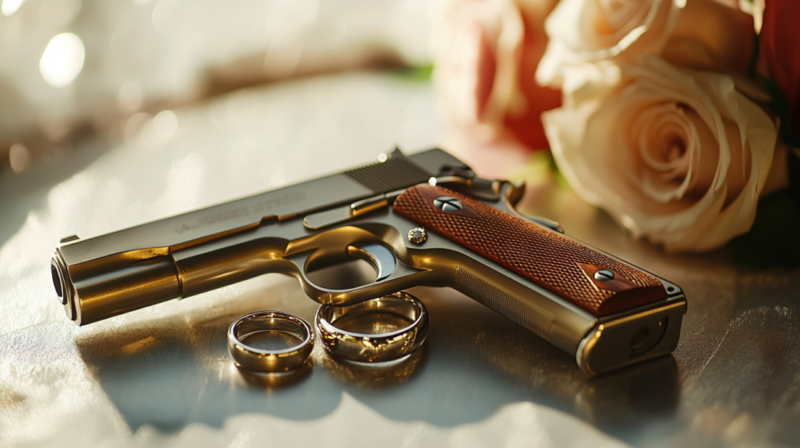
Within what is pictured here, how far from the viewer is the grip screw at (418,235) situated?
0.77 metres

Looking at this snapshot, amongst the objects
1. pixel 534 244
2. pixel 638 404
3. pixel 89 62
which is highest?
pixel 89 62

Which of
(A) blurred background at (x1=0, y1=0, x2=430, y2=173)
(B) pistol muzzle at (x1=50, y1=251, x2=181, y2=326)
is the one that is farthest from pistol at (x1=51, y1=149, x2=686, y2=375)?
(A) blurred background at (x1=0, y1=0, x2=430, y2=173)

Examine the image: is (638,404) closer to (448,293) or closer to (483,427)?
(483,427)

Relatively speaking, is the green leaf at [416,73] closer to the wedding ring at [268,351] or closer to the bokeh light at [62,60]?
the bokeh light at [62,60]

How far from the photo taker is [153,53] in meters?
1.36

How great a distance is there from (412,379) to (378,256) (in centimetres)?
16

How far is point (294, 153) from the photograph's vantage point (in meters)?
1.25

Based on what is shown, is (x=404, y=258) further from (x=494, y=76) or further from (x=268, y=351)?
(x=494, y=76)

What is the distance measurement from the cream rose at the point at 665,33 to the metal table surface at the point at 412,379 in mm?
236

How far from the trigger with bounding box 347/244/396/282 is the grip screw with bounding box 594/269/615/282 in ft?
0.67

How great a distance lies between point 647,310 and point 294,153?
751 mm

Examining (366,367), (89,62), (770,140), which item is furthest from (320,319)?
(89,62)

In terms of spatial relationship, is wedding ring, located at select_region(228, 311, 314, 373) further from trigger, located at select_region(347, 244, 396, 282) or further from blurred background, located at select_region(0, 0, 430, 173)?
blurred background, located at select_region(0, 0, 430, 173)

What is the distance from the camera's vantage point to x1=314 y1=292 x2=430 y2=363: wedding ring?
0.68m
